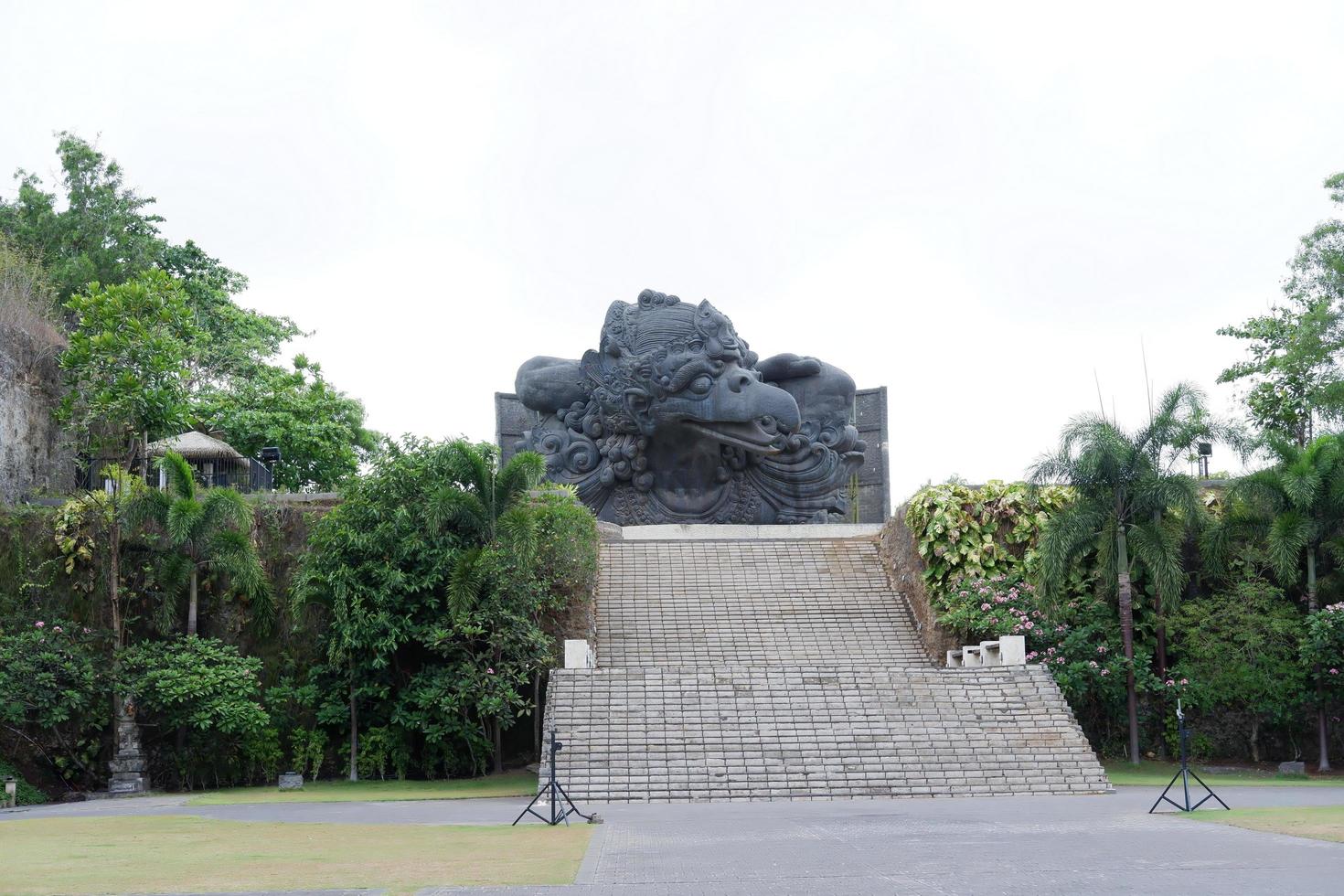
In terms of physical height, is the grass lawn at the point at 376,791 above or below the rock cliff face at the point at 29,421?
below

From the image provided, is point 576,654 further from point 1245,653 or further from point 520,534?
point 1245,653

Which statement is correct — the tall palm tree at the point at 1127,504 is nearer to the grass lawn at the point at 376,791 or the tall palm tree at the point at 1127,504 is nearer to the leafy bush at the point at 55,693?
the grass lawn at the point at 376,791

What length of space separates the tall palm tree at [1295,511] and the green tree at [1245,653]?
0.40 metres

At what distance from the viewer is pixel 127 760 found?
15.9 metres

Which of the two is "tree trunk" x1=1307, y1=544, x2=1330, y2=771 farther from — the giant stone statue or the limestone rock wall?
the giant stone statue

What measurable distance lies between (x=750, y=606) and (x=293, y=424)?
433 inches

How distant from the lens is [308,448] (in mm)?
26234

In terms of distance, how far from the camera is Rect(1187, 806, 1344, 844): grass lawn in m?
8.88

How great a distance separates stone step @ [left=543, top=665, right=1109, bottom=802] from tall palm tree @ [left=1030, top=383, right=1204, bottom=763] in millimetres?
2022

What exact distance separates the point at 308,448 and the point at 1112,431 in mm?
15110

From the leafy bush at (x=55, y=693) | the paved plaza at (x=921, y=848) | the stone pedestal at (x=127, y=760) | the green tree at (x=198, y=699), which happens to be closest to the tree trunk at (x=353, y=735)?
the green tree at (x=198, y=699)

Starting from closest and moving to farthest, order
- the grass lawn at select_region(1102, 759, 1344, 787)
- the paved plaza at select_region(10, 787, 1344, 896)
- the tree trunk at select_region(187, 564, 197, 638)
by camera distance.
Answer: the paved plaza at select_region(10, 787, 1344, 896) < the grass lawn at select_region(1102, 759, 1344, 787) < the tree trunk at select_region(187, 564, 197, 638)

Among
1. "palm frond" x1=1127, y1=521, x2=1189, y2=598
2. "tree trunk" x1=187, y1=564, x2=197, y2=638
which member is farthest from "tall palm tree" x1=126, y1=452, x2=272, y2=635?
"palm frond" x1=1127, y1=521, x2=1189, y2=598

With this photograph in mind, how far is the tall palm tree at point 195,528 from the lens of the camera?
54.3 ft
